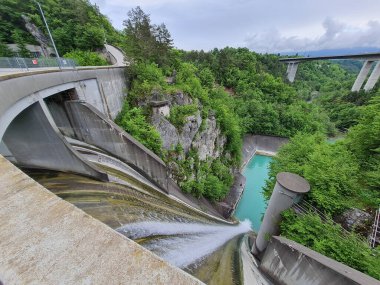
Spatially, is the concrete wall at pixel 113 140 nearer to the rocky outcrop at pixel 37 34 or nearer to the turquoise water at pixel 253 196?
the turquoise water at pixel 253 196

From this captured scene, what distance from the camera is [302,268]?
241 inches

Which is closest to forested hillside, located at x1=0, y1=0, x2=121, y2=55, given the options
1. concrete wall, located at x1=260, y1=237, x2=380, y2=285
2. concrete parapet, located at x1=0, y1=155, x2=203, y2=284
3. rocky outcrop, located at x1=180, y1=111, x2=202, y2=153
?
rocky outcrop, located at x1=180, y1=111, x2=202, y2=153

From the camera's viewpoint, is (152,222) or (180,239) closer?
(152,222)

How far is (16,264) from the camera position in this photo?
161 centimetres

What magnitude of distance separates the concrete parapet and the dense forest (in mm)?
7252

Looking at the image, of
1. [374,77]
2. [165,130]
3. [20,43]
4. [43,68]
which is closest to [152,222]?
[165,130]

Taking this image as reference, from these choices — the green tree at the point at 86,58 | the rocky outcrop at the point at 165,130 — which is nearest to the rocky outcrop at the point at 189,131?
the rocky outcrop at the point at 165,130

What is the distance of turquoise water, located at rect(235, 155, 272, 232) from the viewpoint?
18109mm

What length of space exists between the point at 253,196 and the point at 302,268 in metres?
15.2

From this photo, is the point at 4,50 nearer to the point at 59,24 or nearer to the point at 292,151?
the point at 59,24

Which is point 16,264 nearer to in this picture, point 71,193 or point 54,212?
point 54,212

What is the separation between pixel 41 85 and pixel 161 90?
27.1ft

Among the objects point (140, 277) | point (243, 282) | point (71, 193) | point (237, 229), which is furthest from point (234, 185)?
point (140, 277)

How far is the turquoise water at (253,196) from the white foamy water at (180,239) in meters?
6.18
